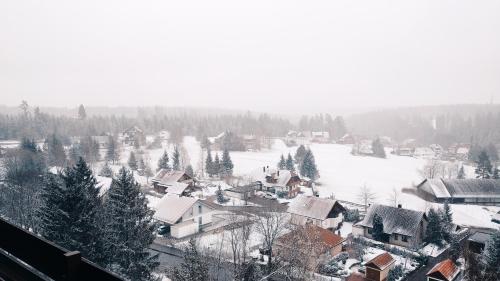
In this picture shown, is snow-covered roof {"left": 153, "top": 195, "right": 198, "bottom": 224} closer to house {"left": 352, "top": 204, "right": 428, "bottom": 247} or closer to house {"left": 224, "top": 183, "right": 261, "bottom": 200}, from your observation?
house {"left": 224, "top": 183, "right": 261, "bottom": 200}

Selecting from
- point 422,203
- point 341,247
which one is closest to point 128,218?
point 341,247

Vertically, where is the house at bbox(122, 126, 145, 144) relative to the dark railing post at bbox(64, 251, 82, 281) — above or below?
below

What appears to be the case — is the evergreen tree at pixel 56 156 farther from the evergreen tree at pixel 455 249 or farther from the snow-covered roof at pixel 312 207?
the evergreen tree at pixel 455 249

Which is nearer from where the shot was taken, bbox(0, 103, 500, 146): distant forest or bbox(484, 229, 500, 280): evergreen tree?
bbox(484, 229, 500, 280): evergreen tree

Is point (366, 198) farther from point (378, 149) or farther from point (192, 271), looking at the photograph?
point (378, 149)

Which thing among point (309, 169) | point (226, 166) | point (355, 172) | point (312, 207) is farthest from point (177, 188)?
point (355, 172)

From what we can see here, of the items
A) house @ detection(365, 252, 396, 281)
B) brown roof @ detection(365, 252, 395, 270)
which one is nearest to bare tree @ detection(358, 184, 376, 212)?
brown roof @ detection(365, 252, 395, 270)
